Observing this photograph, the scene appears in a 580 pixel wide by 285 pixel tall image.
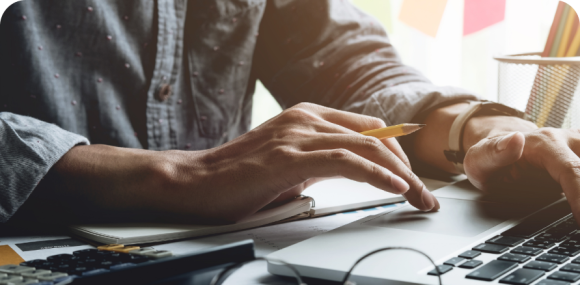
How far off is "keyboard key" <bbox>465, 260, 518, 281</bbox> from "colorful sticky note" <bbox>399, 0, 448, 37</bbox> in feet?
3.31

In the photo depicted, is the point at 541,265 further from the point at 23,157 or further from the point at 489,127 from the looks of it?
the point at 23,157

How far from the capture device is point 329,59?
86cm

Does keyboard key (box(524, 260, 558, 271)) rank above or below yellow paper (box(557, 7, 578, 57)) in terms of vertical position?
below

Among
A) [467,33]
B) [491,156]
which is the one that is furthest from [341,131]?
[467,33]

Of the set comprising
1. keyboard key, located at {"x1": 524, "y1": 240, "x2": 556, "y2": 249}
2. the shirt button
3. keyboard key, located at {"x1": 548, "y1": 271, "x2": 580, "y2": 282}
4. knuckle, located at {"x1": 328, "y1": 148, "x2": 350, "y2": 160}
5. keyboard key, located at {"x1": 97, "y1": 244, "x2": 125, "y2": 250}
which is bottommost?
keyboard key, located at {"x1": 524, "y1": 240, "x2": 556, "y2": 249}

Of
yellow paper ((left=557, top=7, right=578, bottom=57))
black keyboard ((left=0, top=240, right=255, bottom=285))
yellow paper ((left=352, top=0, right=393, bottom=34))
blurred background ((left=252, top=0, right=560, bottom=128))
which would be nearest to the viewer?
black keyboard ((left=0, top=240, right=255, bottom=285))

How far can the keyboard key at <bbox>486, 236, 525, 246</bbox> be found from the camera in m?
0.34

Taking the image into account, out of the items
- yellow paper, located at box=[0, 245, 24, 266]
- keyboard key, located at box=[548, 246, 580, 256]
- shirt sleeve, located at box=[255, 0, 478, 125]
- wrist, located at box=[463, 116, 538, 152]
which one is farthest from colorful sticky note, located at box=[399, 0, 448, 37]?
yellow paper, located at box=[0, 245, 24, 266]

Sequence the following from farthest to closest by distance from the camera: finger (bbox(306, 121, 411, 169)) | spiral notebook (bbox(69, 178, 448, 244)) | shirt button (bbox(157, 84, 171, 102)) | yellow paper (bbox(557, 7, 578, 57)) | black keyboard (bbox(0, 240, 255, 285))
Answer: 1. shirt button (bbox(157, 84, 171, 102))
2. yellow paper (bbox(557, 7, 578, 57))
3. finger (bbox(306, 121, 411, 169))
4. spiral notebook (bbox(69, 178, 448, 244))
5. black keyboard (bbox(0, 240, 255, 285))

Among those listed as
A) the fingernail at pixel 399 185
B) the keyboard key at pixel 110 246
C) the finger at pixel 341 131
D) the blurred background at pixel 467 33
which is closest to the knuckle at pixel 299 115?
the finger at pixel 341 131

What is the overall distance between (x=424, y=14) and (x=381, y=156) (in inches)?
35.2

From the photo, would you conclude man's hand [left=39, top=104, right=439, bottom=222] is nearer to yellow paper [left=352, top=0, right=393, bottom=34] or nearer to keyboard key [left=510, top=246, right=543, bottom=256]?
keyboard key [left=510, top=246, right=543, bottom=256]

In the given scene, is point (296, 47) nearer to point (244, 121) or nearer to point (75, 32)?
point (244, 121)

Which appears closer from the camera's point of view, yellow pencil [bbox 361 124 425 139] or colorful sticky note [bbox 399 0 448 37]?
yellow pencil [bbox 361 124 425 139]
